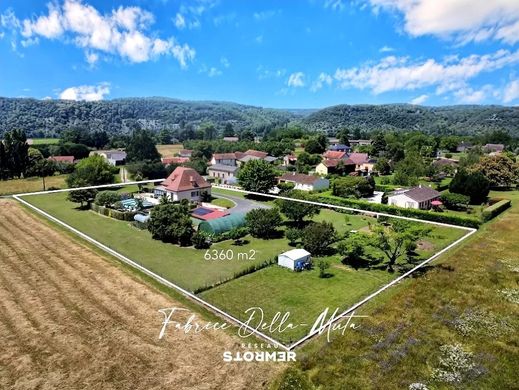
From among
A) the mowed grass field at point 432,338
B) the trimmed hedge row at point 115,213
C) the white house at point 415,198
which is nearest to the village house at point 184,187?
the trimmed hedge row at point 115,213

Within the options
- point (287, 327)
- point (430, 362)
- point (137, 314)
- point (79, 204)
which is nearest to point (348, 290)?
point (287, 327)

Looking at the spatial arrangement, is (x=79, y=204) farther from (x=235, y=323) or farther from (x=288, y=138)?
(x=288, y=138)

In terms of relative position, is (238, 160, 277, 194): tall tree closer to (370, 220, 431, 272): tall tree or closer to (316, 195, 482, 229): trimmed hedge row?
(316, 195, 482, 229): trimmed hedge row

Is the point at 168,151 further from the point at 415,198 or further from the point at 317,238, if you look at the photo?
the point at 317,238

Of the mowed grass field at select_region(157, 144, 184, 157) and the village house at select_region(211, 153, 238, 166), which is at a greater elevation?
the village house at select_region(211, 153, 238, 166)

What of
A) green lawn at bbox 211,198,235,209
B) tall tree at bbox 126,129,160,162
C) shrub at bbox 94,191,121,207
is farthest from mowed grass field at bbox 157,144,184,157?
shrub at bbox 94,191,121,207

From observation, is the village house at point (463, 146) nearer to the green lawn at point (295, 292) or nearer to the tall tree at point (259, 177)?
the tall tree at point (259, 177)
